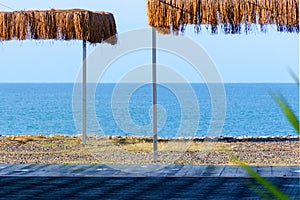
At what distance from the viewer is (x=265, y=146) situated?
334 inches

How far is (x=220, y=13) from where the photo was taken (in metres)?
6.09

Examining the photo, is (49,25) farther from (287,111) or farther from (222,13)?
(287,111)

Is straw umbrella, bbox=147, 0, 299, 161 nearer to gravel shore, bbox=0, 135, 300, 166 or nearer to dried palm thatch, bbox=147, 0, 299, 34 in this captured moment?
dried palm thatch, bbox=147, 0, 299, 34

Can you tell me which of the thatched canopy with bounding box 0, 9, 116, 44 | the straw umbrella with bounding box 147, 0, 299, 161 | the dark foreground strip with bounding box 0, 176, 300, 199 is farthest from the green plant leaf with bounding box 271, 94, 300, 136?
the thatched canopy with bounding box 0, 9, 116, 44

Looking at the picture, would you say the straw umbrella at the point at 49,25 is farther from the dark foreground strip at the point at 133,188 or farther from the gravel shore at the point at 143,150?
the dark foreground strip at the point at 133,188

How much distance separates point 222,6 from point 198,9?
0.20 meters

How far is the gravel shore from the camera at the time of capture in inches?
279

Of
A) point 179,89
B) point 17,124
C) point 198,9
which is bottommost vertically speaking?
point 17,124

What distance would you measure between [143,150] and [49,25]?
1710mm

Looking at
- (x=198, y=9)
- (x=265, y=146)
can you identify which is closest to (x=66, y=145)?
(x=265, y=146)

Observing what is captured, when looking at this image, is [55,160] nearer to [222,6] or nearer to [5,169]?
[5,169]

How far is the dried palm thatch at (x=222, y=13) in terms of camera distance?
6.07 meters

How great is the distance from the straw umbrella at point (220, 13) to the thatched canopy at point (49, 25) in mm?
2112

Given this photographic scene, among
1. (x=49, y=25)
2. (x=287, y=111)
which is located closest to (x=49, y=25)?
(x=49, y=25)
